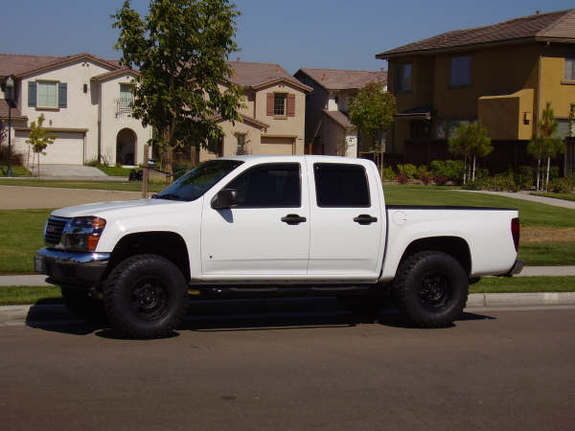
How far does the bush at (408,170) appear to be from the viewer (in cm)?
4281

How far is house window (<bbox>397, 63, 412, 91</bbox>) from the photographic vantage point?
48.4 metres

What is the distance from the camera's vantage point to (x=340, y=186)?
10.4 metres

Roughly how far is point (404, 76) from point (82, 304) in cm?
4047

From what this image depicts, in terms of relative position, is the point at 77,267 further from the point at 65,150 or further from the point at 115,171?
the point at 65,150

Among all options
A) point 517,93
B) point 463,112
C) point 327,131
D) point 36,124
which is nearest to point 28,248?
point 517,93

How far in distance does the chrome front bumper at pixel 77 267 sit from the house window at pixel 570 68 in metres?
34.3

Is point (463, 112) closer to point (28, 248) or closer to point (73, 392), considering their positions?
point (28, 248)

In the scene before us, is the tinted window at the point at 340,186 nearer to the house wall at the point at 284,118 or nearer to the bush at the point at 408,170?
the bush at the point at 408,170

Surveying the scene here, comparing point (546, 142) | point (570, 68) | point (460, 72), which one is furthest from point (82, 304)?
point (460, 72)

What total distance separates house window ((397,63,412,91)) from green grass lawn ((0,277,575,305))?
3487 cm

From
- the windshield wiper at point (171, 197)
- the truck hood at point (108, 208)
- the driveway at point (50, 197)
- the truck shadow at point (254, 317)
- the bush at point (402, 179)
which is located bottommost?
the truck shadow at point (254, 317)

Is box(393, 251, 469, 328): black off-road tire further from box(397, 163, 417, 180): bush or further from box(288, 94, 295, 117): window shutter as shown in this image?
box(288, 94, 295, 117): window shutter

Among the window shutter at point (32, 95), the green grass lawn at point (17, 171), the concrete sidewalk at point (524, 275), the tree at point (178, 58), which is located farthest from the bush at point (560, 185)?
the window shutter at point (32, 95)

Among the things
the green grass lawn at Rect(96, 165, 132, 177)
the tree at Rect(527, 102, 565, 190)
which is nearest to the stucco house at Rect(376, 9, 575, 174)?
the tree at Rect(527, 102, 565, 190)
